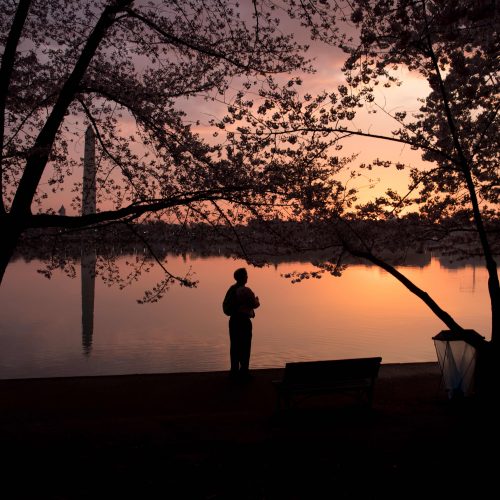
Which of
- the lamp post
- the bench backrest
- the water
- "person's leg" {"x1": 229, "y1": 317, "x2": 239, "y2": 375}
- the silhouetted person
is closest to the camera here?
the bench backrest

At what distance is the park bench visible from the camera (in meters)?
8.54

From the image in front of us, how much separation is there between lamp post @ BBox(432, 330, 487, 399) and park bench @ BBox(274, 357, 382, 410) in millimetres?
1236

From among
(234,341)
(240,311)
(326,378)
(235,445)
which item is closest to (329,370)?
(326,378)

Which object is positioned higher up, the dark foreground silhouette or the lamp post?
the lamp post

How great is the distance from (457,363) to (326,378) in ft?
7.33

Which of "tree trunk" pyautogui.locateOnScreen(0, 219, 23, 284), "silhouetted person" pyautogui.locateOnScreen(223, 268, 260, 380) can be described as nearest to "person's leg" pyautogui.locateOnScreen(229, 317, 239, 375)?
"silhouetted person" pyautogui.locateOnScreen(223, 268, 260, 380)

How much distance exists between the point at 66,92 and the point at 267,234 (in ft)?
13.7

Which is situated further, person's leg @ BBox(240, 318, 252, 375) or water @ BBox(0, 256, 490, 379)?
water @ BBox(0, 256, 490, 379)

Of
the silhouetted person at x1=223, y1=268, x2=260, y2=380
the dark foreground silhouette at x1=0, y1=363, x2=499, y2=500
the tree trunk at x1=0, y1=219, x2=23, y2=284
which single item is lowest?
the dark foreground silhouette at x1=0, y1=363, x2=499, y2=500

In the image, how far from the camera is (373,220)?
37.9 ft

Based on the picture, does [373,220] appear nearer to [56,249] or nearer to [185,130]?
[185,130]

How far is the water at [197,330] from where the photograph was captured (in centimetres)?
2694

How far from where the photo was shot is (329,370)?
8789 mm

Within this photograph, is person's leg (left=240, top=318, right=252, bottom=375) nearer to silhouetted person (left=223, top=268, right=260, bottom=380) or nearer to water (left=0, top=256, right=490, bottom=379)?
silhouetted person (left=223, top=268, right=260, bottom=380)
